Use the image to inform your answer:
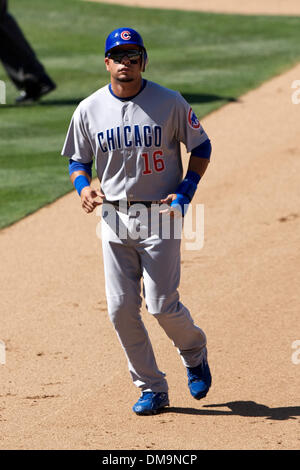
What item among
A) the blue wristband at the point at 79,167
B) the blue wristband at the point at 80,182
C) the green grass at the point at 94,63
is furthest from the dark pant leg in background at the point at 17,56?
the blue wristband at the point at 80,182

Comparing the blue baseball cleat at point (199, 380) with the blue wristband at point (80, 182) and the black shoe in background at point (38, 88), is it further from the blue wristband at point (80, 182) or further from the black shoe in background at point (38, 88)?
the black shoe in background at point (38, 88)

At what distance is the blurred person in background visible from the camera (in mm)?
13922

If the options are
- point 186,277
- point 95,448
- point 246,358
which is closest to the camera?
point 95,448

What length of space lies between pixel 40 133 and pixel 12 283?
5119 mm

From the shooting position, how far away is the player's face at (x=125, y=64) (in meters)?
4.91

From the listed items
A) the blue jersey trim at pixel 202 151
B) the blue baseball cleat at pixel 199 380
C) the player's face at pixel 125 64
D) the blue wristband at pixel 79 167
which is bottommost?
the blue baseball cleat at pixel 199 380

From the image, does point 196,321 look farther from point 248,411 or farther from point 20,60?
point 20,60

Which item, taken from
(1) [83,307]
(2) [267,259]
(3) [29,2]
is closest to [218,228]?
(2) [267,259]

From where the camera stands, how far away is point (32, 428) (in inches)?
205

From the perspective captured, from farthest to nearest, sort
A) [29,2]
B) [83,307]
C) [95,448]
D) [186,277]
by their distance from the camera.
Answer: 1. [29,2]
2. [186,277]
3. [83,307]
4. [95,448]

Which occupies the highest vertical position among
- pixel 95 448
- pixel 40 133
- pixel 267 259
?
pixel 40 133

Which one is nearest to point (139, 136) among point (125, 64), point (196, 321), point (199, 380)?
point (125, 64)

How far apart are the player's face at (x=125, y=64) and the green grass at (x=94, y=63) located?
15.6 feet

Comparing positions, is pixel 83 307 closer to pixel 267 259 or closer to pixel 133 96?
pixel 267 259
